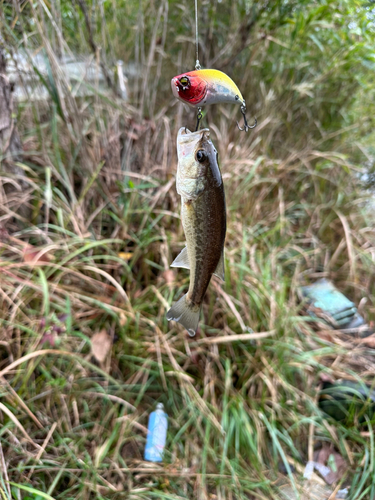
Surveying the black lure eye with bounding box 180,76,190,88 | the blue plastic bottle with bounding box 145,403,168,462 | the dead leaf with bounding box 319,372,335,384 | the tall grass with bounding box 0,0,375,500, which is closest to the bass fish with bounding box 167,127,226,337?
the black lure eye with bounding box 180,76,190,88

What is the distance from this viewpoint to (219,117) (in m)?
2.54

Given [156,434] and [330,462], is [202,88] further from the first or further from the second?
[330,462]

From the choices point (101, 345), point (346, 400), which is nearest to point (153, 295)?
point (101, 345)

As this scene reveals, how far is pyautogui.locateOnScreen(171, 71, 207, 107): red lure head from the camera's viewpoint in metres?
0.54

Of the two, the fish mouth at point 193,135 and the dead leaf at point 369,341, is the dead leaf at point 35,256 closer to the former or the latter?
the fish mouth at point 193,135

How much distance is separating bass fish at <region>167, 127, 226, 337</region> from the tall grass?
35.1 inches

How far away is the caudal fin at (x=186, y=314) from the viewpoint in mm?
794

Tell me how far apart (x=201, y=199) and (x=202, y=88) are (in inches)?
8.0

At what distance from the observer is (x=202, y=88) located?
1.83 ft

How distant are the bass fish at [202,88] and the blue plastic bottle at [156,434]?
52.6 inches

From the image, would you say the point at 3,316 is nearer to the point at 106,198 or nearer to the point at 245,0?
the point at 106,198

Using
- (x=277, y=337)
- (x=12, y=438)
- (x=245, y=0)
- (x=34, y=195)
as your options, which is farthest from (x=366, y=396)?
(x=245, y=0)

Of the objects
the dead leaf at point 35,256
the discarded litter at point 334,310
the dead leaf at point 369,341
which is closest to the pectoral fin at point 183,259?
the dead leaf at point 35,256

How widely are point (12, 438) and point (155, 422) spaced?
557 millimetres
